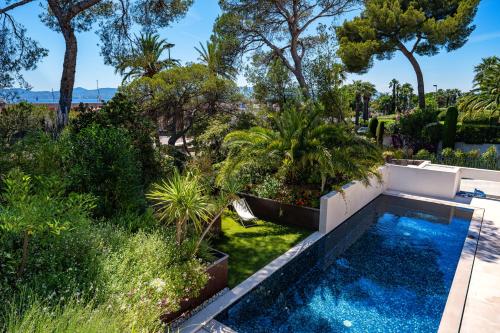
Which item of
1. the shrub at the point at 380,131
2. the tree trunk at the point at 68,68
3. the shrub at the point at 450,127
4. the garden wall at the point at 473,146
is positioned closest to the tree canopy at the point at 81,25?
the tree trunk at the point at 68,68

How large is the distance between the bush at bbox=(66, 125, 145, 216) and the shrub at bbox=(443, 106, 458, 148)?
17.9 metres

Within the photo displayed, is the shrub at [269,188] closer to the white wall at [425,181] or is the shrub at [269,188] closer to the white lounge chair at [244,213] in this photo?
the white lounge chair at [244,213]

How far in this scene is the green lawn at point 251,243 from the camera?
5.50 meters

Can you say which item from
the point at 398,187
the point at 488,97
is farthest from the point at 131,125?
the point at 488,97

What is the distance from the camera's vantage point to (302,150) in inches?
303

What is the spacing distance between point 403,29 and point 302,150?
15978 mm

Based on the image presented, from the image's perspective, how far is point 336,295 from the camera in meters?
4.88

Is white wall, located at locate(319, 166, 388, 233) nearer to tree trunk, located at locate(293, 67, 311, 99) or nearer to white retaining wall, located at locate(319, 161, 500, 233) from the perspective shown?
white retaining wall, located at locate(319, 161, 500, 233)

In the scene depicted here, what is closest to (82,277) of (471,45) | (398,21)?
(398,21)

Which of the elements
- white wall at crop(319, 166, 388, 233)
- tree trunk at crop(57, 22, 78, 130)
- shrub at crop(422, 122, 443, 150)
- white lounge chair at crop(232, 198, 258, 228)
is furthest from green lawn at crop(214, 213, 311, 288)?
shrub at crop(422, 122, 443, 150)

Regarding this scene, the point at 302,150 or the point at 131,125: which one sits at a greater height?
the point at 131,125

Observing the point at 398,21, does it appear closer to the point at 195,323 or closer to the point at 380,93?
the point at 195,323

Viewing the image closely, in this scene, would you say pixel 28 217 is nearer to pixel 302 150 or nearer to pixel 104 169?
pixel 104 169

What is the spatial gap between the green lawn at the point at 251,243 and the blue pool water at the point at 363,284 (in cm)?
43
